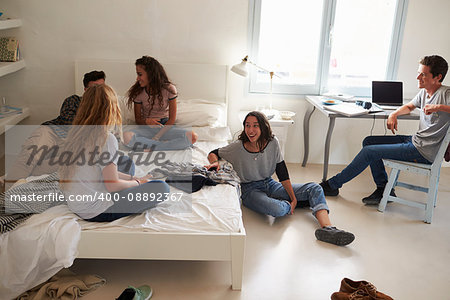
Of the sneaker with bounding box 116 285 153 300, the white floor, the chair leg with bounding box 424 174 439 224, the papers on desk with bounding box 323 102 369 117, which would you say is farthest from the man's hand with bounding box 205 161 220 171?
the chair leg with bounding box 424 174 439 224

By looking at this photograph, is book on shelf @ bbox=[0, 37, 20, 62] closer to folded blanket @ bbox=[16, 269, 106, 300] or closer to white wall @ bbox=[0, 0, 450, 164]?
white wall @ bbox=[0, 0, 450, 164]

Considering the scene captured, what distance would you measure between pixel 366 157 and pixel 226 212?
1.49 metres

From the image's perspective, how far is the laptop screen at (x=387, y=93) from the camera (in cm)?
389

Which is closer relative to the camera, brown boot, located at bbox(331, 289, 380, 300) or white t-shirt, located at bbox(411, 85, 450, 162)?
brown boot, located at bbox(331, 289, 380, 300)

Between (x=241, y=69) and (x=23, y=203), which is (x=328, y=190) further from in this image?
(x=23, y=203)

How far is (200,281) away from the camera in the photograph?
7.86 feet

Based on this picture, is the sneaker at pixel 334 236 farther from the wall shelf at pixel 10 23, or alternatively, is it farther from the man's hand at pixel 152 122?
the wall shelf at pixel 10 23

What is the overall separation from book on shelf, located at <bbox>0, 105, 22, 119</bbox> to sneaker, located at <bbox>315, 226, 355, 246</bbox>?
2793 millimetres

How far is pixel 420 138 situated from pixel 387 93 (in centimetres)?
79

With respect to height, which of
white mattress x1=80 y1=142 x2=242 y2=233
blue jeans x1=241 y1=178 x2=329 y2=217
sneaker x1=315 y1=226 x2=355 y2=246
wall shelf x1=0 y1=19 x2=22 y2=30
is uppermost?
wall shelf x1=0 y1=19 x2=22 y2=30

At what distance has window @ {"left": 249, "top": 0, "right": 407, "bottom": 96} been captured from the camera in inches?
157

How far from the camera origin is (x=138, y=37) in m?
3.97

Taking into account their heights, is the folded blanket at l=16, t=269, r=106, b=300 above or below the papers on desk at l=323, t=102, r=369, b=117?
below

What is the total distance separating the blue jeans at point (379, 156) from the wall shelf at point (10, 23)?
2924 mm
